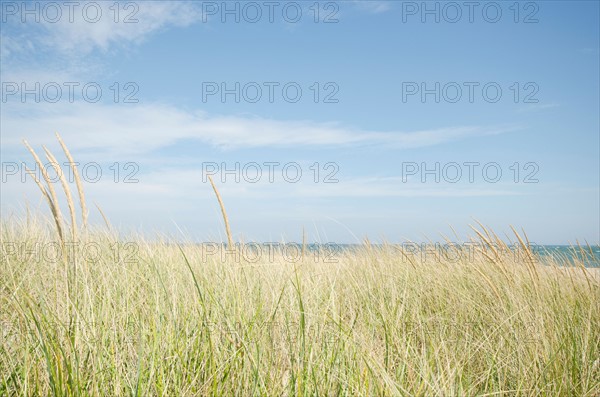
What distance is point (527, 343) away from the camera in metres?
2.65

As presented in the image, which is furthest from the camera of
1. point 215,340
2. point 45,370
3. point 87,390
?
point 215,340

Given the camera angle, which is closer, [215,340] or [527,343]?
[215,340]

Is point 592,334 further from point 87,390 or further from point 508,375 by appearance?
point 87,390

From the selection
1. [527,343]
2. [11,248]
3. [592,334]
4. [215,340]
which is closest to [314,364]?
[215,340]

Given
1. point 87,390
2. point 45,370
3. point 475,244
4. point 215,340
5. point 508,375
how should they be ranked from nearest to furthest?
1. point 87,390
2. point 45,370
3. point 215,340
4. point 508,375
5. point 475,244

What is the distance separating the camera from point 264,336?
2.17m

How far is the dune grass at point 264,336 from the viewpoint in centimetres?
180

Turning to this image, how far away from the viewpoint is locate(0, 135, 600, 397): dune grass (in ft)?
5.92

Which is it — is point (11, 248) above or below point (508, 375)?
above

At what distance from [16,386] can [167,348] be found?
2.40 ft

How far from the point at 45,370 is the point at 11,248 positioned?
8.44ft

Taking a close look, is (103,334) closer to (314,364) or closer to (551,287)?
(314,364)

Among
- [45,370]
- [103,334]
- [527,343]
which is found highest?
[103,334]

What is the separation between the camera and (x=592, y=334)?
10.0 feet
